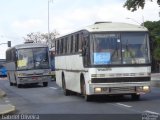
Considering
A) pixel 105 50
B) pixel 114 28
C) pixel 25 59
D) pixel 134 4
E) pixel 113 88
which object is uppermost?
pixel 134 4

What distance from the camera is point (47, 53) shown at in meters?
40.7

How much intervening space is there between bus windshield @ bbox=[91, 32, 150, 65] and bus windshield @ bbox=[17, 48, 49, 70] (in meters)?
18.1

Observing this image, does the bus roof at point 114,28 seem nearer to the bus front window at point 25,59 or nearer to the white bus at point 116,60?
the white bus at point 116,60

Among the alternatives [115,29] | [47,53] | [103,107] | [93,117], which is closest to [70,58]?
[115,29]

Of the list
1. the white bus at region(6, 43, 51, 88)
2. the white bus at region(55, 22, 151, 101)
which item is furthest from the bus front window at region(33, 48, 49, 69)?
the white bus at region(55, 22, 151, 101)

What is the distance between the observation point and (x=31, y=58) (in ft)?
132

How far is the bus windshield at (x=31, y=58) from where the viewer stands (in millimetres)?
40125

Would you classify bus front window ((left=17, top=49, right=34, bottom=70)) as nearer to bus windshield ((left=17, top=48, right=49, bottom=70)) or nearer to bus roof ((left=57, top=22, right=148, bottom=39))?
bus windshield ((left=17, top=48, right=49, bottom=70))

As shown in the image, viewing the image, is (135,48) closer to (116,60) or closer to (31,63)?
(116,60)

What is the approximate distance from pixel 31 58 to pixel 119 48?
730 inches

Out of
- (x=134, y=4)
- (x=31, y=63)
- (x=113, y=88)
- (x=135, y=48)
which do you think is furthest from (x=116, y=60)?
(x=134, y=4)

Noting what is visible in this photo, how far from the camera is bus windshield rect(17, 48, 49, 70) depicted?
132ft

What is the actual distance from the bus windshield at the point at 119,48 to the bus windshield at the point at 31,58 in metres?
18.1

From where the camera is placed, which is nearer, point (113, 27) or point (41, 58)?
point (113, 27)
